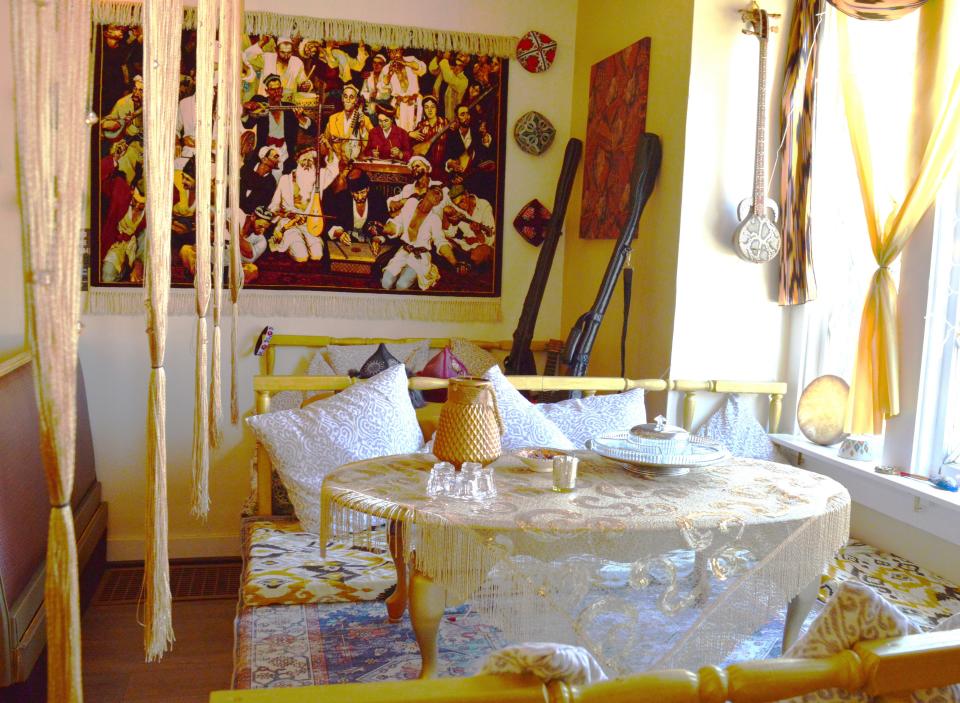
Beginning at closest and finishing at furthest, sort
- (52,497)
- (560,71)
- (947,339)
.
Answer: (52,497) → (947,339) → (560,71)

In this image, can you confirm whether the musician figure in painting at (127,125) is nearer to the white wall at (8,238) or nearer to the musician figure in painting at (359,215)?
the white wall at (8,238)

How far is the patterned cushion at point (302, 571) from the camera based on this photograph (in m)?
2.67

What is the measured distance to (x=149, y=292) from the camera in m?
1.92

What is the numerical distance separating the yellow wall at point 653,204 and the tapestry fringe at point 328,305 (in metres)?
0.68

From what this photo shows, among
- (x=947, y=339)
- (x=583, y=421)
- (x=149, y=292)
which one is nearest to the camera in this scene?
(x=149, y=292)

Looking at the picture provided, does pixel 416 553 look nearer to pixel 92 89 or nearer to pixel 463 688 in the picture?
pixel 463 688

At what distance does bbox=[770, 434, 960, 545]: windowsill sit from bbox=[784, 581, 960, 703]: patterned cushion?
163 cm

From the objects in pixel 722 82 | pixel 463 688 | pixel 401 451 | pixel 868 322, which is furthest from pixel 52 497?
pixel 722 82

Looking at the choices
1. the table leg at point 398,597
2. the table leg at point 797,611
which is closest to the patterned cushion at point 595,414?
the table leg at point 398,597

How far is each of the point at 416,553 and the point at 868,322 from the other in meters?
1.92

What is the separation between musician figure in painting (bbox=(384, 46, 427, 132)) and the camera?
470 cm

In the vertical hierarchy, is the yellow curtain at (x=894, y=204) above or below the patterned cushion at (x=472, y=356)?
above

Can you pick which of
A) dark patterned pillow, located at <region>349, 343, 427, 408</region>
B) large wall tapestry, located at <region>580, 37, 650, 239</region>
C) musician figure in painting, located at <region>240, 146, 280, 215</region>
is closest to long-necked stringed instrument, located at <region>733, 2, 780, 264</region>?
large wall tapestry, located at <region>580, 37, 650, 239</region>

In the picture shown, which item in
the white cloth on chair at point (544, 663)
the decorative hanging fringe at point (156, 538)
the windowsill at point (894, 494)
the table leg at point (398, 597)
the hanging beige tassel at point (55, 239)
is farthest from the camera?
the windowsill at point (894, 494)
